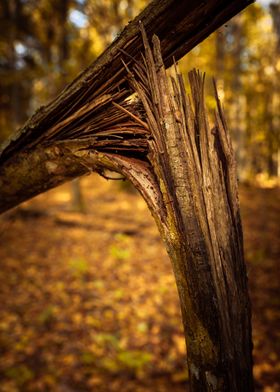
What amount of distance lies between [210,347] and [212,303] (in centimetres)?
14

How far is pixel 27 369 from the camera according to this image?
3.43m

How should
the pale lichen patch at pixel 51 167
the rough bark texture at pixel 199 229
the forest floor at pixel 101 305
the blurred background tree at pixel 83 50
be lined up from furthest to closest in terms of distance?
the blurred background tree at pixel 83 50, the forest floor at pixel 101 305, the pale lichen patch at pixel 51 167, the rough bark texture at pixel 199 229

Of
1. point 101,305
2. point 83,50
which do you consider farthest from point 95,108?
point 83,50

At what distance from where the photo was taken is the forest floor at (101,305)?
133 inches

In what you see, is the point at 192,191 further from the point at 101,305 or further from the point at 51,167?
the point at 101,305

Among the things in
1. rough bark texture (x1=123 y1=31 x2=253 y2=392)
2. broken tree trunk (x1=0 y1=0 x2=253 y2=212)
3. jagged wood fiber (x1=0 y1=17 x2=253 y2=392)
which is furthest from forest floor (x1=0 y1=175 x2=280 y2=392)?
rough bark texture (x1=123 y1=31 x2=253 y2=392)

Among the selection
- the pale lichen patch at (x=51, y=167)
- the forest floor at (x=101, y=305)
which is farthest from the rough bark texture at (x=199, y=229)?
the forest floor at (x=101, y=305)

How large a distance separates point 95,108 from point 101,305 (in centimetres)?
414

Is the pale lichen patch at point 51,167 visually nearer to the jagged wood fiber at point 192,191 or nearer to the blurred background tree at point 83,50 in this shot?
the jagged wood fiber at point 192,191

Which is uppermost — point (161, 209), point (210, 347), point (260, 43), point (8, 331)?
point (260, 43)

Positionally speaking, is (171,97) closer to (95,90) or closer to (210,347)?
(95,90)

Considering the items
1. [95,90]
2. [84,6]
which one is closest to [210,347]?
[95,90]

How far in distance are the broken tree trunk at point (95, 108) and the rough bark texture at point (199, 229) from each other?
0.07 metres

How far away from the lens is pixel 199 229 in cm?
91
